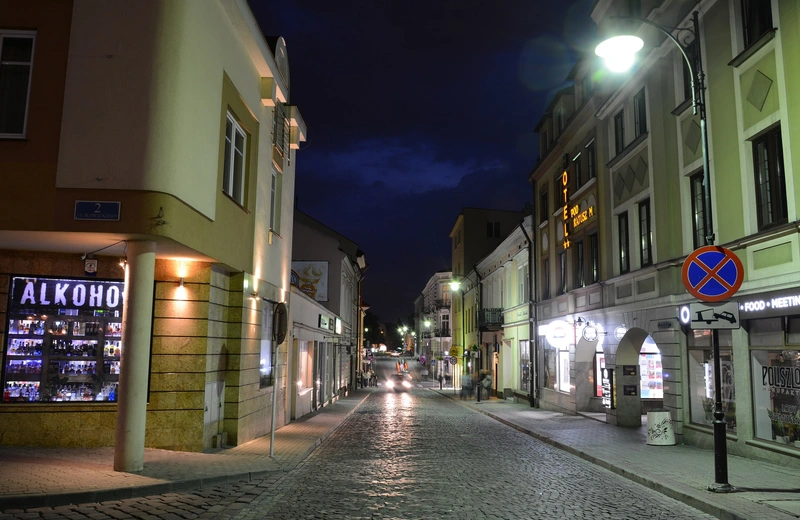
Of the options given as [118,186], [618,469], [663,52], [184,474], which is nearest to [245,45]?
[118,186]

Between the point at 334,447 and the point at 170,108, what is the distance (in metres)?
8.32

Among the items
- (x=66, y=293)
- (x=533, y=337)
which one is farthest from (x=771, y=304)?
(x=533, y=337)

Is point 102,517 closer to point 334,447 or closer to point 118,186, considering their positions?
point 118,186

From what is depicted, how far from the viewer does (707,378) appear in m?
14.4

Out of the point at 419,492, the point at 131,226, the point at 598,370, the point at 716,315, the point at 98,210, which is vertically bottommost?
the point at 419,492

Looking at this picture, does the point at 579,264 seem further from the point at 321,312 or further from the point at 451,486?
the point at 451,486

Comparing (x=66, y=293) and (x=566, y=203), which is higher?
(x=566, y=203)

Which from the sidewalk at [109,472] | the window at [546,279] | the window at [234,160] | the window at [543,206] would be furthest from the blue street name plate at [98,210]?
the window at [543,206]

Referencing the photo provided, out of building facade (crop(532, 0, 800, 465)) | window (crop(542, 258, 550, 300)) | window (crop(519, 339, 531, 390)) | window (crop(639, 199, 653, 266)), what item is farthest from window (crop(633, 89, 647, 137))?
window (crop(519, 339, 531, 390))

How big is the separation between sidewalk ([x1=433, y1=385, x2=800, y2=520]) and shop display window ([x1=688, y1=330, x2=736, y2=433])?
0.84 m

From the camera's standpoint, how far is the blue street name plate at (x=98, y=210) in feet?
32.1

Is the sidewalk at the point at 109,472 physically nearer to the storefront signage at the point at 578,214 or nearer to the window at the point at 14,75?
the window at the point at 14,75

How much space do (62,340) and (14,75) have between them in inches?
182

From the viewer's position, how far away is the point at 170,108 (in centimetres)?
1020
